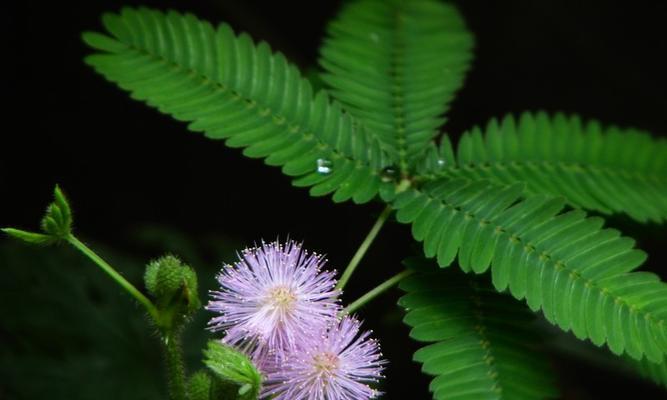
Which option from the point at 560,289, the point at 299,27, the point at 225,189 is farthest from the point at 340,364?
the point at 299,27

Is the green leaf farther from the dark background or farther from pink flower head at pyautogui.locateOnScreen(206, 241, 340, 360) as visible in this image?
the dark background

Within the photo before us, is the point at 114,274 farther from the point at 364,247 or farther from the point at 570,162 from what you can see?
the point at 570,162

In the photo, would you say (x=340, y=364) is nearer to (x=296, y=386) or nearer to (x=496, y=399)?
(x=296, y=386)

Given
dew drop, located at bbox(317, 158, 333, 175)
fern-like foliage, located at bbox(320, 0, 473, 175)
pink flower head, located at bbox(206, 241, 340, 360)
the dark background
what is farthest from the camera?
the dark background

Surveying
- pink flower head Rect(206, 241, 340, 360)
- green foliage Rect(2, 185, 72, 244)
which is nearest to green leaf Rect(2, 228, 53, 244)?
green foliage Rect(2, 185, 72, 244)

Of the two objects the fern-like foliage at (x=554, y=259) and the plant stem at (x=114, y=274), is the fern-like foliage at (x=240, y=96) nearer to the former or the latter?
the fern-like foliage at (x=554, y=259)

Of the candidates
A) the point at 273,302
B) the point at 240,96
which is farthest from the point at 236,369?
the point at 240,96
